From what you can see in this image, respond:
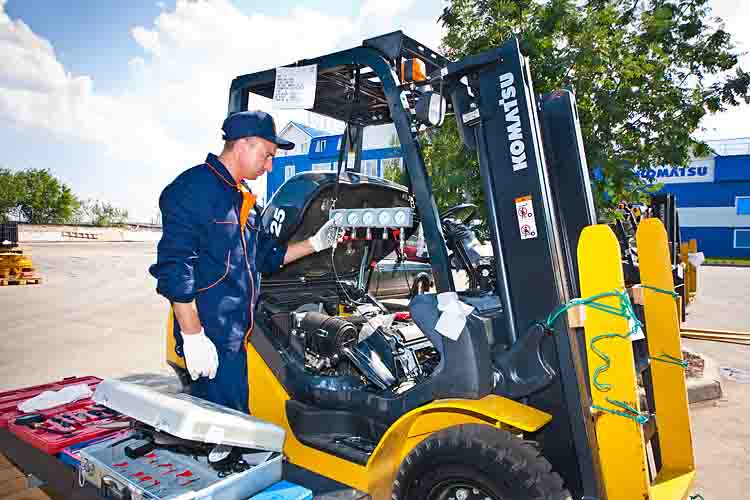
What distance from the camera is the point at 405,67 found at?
9.25 feet

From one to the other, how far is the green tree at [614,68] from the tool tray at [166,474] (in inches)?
145

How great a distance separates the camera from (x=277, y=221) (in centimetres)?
353

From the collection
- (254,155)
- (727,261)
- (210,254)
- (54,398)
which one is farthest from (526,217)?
(727,261)

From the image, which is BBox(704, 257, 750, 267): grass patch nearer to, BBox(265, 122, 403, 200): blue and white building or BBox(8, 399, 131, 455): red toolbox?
BBox(265, 122, 403, 200): blue and white building

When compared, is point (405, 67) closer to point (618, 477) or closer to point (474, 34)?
point (618, 477)

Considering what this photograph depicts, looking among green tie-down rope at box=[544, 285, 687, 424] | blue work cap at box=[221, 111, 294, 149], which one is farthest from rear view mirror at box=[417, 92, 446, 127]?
green tie-down rope at box=[544, 285, 687, 424]

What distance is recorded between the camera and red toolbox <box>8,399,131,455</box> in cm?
286

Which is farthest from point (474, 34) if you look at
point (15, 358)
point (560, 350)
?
point (15, 358)

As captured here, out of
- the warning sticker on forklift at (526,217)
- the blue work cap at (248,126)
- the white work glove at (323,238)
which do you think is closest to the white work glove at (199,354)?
the white work glove at (323,238)

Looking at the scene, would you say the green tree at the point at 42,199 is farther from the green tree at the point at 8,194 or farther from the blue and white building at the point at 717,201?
the blue and white building at the point at 717,201

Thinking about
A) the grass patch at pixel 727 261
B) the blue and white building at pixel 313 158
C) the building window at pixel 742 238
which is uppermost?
the blue and white building at pixel 313 158

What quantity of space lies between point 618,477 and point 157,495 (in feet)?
6.26

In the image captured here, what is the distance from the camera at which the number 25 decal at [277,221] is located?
350 cm

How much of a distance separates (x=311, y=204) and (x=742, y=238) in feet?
125
